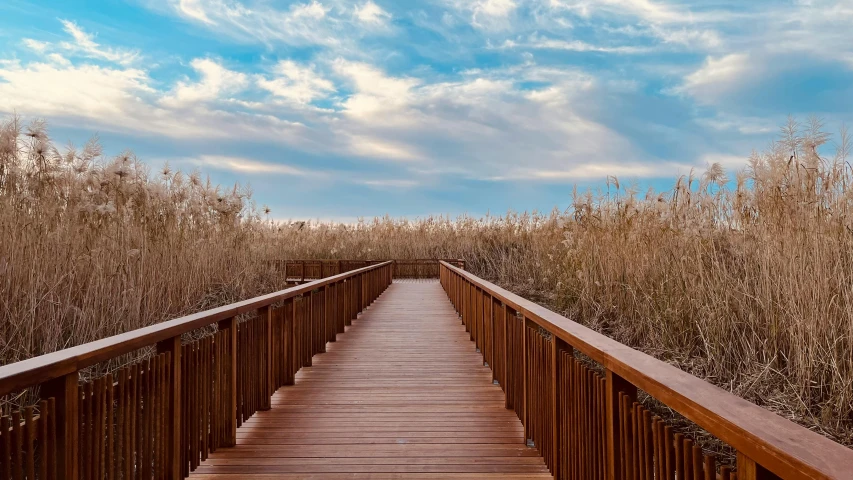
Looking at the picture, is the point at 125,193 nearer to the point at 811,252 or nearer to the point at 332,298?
the point at 332,298

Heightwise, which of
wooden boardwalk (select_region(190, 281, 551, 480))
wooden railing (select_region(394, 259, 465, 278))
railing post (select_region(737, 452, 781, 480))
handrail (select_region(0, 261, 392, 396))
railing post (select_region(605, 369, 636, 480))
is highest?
handrail (select_region(0, 261, 392, 396))

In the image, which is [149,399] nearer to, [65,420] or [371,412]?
[65,420]

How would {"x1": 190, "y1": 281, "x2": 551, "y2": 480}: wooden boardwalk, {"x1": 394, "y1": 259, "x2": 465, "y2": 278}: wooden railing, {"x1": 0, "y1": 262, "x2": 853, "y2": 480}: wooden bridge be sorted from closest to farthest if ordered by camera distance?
{"x1": 0, "y1": 262, "x2": 853, "y2": 480}: wooden bridge < {"x1": 190, "y1": 281, "x2": 551, "y2": 480}: wooden boardwalk < {"x1": 394, "y1": 259, "x2": 465, "y2": 278}: wooden railing

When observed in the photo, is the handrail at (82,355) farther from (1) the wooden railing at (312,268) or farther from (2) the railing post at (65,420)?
(1) the wooden railing at (312,268)

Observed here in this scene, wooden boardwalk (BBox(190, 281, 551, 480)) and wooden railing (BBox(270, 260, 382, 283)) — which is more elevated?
wooden railing (BBox(270, 260, 382, 283))

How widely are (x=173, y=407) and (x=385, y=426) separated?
1606 millimetres

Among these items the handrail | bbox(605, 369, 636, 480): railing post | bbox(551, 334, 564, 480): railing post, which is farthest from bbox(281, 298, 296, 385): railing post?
bbox(605, 369, 636, 480): railing post

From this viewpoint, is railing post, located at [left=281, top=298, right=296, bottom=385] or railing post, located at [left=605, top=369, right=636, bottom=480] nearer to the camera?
railing post, located at [left=605, top=369, right=636, bottom=480]

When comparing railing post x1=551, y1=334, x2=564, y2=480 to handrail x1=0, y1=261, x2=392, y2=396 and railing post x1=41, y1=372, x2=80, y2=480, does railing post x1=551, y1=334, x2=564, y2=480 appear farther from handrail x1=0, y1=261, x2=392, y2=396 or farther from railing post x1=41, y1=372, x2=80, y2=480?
railing post x1=41, y1=372, x2=80, y2=480

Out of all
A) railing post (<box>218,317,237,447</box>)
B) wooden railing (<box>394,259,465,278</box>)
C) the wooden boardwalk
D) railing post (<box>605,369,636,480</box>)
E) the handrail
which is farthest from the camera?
wooden railing (<box>394,259,465,278</box>)

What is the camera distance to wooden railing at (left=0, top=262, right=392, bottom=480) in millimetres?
1801

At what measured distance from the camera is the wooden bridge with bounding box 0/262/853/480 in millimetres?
1513

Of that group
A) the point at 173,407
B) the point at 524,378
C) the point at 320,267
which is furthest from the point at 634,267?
the point at 320,267

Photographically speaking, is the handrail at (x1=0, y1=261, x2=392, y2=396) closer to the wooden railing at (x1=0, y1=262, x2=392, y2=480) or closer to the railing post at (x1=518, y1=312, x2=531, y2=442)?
the wooden railing at (x1=0, y1=262, x2=392, y2=480)
